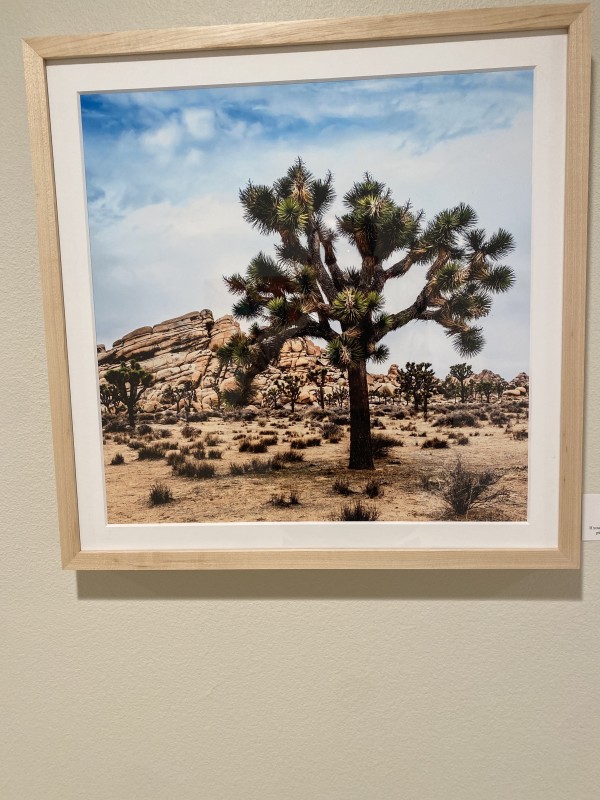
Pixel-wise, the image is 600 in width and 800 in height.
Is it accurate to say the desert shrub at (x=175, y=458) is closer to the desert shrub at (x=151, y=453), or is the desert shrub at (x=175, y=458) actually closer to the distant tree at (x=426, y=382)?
the desert shrub at (x=151, y=453)

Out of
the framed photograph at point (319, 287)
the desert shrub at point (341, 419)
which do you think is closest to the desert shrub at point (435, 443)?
the framed photograph at point (319, 287)

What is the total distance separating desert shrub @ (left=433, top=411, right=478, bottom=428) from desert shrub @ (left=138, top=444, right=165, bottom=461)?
0.41 meters

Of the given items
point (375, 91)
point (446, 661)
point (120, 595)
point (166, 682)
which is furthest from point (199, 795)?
point (375, 91)

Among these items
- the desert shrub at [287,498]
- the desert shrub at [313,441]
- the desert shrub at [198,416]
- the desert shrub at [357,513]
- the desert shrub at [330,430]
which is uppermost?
the desert shrub at [198,416]

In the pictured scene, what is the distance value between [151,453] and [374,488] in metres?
0.33

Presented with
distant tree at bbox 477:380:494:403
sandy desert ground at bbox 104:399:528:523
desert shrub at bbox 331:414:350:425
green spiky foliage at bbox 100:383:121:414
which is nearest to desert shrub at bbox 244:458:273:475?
sandy desert ground at bbox 104:399:528:523

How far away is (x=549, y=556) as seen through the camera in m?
0.74

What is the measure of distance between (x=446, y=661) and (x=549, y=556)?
0.23 meters

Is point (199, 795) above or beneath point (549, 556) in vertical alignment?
beneath

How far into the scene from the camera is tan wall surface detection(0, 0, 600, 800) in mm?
791

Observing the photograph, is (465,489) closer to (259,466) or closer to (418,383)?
(418,383)

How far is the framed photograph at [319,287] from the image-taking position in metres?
0.69

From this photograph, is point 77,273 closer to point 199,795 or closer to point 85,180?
point 85,180

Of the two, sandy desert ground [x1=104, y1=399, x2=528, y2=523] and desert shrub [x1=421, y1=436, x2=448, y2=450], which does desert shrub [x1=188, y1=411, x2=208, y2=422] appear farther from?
desert shrub [x1=421, y1=436, x2=448, y2=450]
